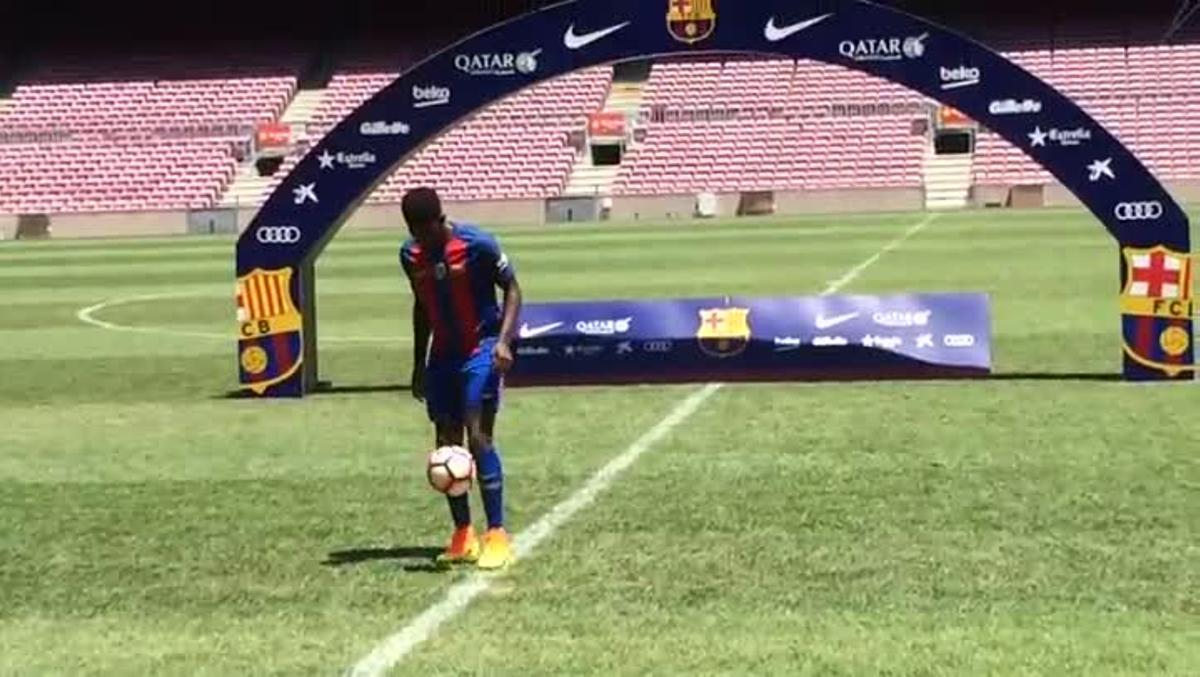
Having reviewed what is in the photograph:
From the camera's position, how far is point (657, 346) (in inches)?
706

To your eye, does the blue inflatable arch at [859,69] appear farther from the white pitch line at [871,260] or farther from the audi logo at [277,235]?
the white pitch line at [871,260]

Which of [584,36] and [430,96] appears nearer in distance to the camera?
[584,36]

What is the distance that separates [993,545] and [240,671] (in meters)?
3.87

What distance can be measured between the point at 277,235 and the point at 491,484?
8.22 metres

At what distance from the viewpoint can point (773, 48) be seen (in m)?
16.5

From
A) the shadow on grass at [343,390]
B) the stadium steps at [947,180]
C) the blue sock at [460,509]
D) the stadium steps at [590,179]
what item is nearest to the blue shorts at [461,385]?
the blue sock at [460,509]

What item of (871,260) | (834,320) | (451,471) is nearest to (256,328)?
(834,320)

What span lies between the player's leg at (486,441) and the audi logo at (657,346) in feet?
26.9

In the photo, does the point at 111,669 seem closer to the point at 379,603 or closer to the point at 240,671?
the point at 240,671

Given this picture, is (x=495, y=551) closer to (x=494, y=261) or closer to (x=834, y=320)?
(x=494, y=261)

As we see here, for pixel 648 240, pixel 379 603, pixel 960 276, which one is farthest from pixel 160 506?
pixel 648 240

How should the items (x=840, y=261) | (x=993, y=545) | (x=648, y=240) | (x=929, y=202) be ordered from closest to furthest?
(x=993, y=545)
(x=840, y=261)
(x=648, y=240)
(x=929, y=202)

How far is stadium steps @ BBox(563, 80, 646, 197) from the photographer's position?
212 feet

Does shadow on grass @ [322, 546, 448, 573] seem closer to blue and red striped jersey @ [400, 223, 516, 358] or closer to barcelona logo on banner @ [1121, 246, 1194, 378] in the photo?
blue and red striped jersey @ [400, 223, 516, 358]
